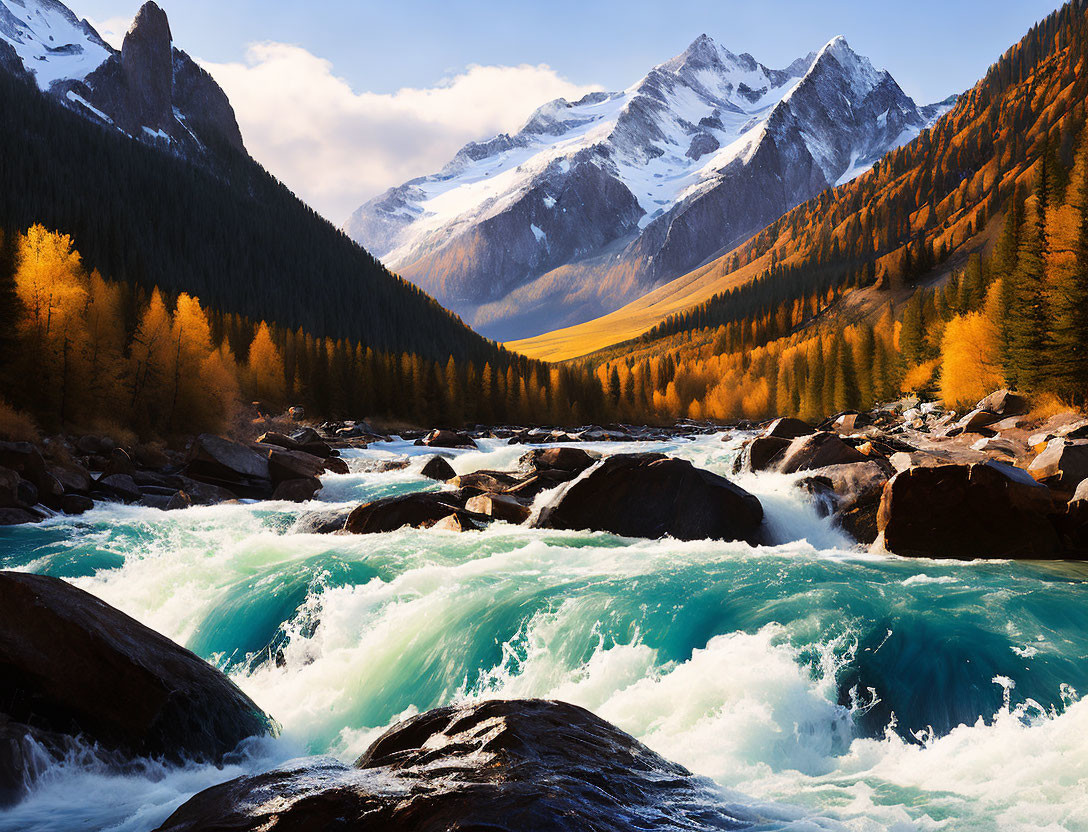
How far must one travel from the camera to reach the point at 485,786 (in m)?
6.30

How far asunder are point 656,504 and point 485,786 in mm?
17691

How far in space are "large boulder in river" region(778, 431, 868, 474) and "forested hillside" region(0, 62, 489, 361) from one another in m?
129

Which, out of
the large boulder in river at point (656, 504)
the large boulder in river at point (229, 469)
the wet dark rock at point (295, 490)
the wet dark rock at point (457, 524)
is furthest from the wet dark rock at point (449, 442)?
the large boulder in river at point (656, 504)

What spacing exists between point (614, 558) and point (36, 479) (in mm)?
27193

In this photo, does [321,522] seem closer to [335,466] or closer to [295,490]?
[295,490]

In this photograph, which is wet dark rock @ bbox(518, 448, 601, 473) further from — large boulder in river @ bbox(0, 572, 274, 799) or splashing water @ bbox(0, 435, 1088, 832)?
large boulder in river @ bbox(0, 572, 274, 799)

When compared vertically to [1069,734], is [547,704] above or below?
above

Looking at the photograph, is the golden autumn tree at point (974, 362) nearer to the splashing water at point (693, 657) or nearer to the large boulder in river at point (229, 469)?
the splashing water at point (693, 657)

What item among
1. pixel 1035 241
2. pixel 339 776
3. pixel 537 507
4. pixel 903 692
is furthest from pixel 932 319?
pixel 339 776

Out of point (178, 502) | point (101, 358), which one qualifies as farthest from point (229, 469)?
point (101, 358)

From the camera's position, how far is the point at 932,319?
104625 mm

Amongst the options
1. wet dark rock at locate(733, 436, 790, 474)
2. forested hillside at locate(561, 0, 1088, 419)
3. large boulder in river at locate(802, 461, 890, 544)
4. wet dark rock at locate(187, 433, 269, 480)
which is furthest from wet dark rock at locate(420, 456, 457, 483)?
forested hillside at locate(561, 0, 1088, 419)

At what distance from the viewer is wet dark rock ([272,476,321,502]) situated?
3697 cm

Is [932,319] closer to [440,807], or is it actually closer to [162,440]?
[162,440]
